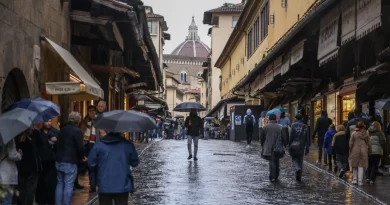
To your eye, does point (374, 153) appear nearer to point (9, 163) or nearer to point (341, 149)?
point (341, 149)

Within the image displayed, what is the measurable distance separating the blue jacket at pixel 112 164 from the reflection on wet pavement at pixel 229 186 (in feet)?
12.0

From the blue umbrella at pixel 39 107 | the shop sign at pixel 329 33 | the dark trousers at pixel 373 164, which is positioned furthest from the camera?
the shop sign at pixel 329 33

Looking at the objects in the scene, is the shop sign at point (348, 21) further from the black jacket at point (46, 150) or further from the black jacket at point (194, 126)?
the black jacket at point (46, 150)

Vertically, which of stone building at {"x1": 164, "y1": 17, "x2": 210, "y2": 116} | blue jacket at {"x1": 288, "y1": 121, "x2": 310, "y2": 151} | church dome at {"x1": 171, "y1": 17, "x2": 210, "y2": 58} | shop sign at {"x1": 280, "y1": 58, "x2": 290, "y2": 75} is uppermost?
church dome at {"x1": 171, "y1": 17, "x2": 210, "y2": 58}

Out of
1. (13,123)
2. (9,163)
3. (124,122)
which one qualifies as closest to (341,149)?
(124,122)

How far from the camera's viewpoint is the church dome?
594 ft

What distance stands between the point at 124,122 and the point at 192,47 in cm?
17675

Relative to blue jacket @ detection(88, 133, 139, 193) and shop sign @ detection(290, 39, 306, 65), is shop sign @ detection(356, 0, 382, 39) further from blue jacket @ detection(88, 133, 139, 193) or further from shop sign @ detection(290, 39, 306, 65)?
shop sign @ detection(290, 39, 306, 65)

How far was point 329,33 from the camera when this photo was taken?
17.3 meters

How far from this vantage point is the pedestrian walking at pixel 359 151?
48.9 feet

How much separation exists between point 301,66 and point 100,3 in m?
12.9

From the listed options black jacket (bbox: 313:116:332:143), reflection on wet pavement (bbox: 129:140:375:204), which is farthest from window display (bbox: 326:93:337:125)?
reflection on wet pavement (bbox: 129:140:375:204)

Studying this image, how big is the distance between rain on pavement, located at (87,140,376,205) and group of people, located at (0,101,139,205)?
5.79 feet

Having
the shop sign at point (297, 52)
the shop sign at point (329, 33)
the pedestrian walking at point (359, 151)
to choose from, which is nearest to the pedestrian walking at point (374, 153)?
the pedestrian walking at point (359, 151)
